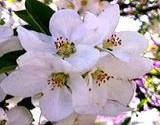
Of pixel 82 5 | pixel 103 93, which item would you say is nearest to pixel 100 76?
pixel 103 93

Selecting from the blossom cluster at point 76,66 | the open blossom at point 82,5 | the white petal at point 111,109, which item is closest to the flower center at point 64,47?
the blossom cluster at point 76,66

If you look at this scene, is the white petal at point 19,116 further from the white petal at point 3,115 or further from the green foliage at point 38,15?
the green foliage at point 38,15

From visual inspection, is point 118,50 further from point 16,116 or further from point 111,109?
point 16,116

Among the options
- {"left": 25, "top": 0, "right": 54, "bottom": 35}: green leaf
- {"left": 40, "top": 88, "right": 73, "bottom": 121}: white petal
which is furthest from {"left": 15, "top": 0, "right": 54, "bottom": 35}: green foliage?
{"left": 40, "top": 88, "right": 73, "bottom": 121}: white petal

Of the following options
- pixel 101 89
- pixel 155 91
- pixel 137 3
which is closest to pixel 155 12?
pixel 137 3

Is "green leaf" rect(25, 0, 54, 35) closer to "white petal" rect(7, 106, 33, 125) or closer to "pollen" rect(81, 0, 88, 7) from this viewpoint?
"white petal" rect(7, 106, 33, 125)

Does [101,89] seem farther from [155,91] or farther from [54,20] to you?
[155,91]
